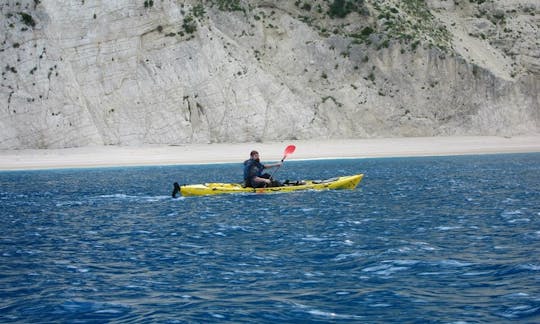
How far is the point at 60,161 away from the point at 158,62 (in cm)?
1211

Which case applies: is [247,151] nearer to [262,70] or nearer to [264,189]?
[262,70]

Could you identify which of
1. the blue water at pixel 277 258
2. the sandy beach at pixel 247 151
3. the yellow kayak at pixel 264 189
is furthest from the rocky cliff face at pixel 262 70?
the blue water at pixel 277 258

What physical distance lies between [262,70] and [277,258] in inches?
1689

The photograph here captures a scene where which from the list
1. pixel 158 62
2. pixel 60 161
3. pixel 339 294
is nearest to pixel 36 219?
pixel 339 294

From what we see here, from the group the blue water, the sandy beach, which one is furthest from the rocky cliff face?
the blue water

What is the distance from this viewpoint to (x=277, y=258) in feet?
36.3

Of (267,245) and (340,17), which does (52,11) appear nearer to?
(340,17)

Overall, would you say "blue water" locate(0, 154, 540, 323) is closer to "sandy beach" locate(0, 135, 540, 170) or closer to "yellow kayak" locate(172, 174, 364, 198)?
"yellow kayak" locate(172, 174, 364, 198)

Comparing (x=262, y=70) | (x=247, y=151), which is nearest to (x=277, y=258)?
(x=247, y=151)

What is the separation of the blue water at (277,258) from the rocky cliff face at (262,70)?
2613 cm

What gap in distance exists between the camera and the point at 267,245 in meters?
12.4

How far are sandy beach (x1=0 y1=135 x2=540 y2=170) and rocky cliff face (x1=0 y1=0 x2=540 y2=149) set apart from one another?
5.81 ft

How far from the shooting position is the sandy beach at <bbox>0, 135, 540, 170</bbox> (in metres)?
42.0

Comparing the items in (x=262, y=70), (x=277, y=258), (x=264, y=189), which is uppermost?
(x=262, y=70)
